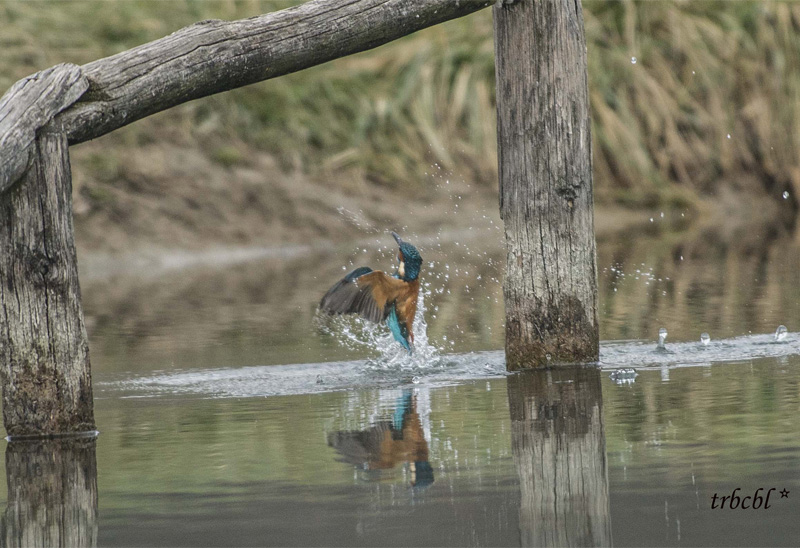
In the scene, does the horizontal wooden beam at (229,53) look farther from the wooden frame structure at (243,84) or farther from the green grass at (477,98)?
the green grass at (477,98)

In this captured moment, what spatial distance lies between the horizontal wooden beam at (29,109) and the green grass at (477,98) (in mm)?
8452

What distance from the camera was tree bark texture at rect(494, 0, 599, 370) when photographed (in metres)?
6.09

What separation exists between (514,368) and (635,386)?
0.73m

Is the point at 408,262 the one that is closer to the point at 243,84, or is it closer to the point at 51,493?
the point at 243,84

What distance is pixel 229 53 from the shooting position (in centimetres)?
558

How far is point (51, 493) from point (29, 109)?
1.51 meters

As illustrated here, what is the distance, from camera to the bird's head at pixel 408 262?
6.52 metres

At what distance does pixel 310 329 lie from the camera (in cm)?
835

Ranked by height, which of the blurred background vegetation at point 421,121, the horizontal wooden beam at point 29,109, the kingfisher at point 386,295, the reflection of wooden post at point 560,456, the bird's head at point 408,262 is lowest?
the reflection of wooden post at point 560,456

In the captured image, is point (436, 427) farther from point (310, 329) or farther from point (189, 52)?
point (310, 329)

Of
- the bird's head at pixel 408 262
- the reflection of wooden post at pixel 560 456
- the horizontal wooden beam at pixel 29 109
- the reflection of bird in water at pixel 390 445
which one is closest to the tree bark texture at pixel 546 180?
the reflection of wooden post at pixel 560 456

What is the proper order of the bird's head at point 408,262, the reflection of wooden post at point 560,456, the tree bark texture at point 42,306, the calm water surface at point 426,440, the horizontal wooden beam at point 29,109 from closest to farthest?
the reflection of wooden post at point 560,456
the calm water surface at point 426,440
the horizontal wooden beam at point 29,109
the tree bark texture at point 42,306
the bird's head at point 408,262

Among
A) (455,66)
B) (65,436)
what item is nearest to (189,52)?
(65,436)

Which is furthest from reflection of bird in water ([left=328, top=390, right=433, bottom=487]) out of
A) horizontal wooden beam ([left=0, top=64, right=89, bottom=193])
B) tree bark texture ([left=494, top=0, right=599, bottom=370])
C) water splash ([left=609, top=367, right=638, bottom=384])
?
horizontal wooden beam ([left=0, top=64, right=89, bottom=193])
